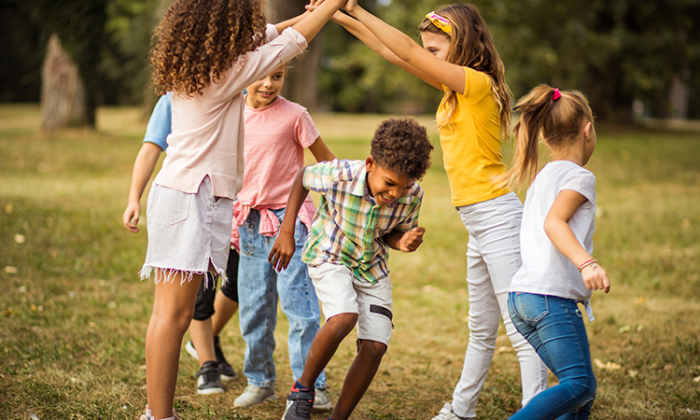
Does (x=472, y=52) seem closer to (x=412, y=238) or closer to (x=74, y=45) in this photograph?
(x=412, y=238)

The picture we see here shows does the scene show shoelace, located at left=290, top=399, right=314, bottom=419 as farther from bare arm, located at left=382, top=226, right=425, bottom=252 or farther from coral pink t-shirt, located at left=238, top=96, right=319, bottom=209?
coral pink t-shirt, located at left=238, top=96, right=319, bottom=209

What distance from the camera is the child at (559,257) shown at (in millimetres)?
2326

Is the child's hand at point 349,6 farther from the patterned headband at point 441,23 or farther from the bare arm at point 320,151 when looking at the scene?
the bare arm at point 320,151

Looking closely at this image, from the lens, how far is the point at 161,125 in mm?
2967

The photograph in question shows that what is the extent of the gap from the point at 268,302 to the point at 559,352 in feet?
5.17

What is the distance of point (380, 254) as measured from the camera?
2.93 meters

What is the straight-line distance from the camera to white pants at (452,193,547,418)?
2.82 meters

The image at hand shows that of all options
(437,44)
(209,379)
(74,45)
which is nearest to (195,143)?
(437,44)

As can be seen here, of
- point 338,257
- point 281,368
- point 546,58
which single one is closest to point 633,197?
point 546,58

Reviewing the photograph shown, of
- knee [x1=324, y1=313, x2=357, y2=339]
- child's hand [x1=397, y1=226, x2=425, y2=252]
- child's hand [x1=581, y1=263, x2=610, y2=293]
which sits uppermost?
child's hand [x1=581, y1=263, x2=610, y2=293]

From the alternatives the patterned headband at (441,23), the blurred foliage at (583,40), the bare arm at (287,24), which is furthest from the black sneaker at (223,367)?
the blurred foliage at (583,40)

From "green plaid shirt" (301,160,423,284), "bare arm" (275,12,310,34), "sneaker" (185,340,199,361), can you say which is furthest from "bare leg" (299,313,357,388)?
"sneaker" (185,340,199,361)

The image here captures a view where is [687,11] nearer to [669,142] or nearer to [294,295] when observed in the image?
[669,142]

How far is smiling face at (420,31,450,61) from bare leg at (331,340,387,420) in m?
1.33
